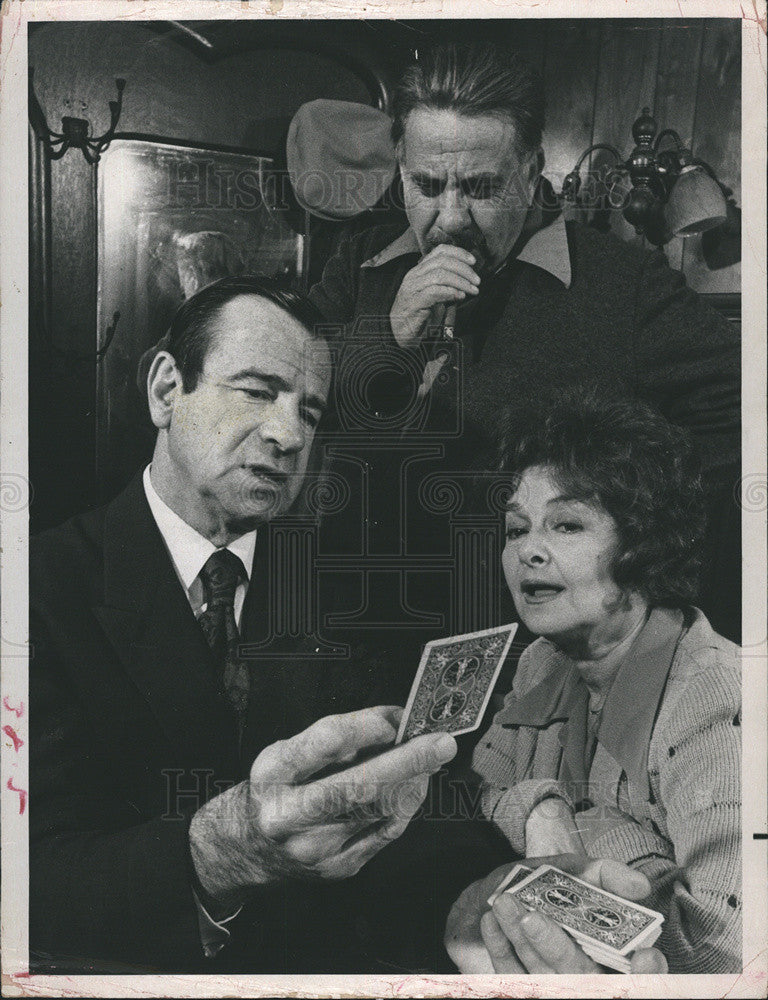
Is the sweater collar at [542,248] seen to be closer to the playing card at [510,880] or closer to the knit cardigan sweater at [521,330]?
the knit cardigan sweater at [521,330]

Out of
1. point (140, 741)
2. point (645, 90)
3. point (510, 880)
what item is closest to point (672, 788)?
point (510, 880)

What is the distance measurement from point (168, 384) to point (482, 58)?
119 cm

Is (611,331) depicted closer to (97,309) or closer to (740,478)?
(740,478)

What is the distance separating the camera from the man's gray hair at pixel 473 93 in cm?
261

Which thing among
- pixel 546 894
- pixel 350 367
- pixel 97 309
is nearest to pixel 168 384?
pixel 97 309

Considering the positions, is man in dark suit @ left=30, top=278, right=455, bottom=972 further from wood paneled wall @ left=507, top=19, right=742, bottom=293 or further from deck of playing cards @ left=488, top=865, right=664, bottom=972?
wood paneled wall @ left=507, top=19, right=742, bottom=293

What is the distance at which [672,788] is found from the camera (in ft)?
8.44

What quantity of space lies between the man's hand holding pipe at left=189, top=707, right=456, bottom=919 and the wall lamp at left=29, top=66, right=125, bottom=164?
1.63 meters

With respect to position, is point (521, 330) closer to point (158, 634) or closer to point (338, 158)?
point (338, 158)

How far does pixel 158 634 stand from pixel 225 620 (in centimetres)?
18

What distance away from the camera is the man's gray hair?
103 inches

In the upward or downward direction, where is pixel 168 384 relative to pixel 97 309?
downward

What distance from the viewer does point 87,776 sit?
2629 mm

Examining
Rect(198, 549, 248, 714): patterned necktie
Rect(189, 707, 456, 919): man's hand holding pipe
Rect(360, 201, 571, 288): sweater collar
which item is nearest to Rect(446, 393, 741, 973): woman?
Rect(189, 707, 456, 919): man's hand holding pipe
